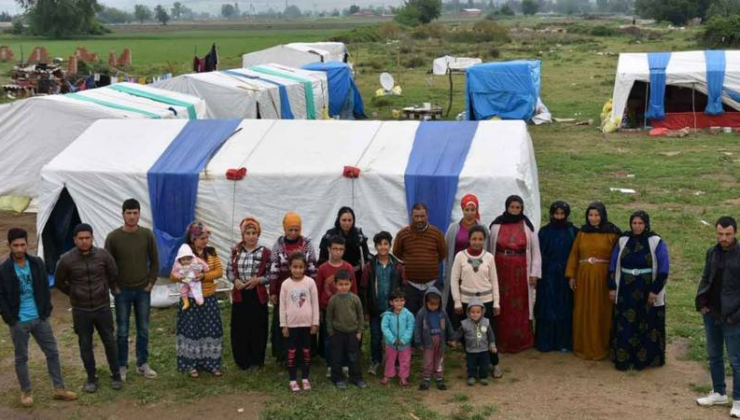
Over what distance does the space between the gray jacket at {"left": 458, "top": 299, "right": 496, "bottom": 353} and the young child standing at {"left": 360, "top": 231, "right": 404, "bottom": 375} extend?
0.62 m

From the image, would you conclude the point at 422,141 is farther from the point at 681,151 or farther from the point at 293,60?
the point at 293,60

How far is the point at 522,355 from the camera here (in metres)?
7.13

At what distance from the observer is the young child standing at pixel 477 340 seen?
21.1 ft

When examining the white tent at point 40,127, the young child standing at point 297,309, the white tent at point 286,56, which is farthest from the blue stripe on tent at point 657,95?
the young child standing at point 297,309

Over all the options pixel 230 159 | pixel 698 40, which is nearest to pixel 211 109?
pixel 230 159

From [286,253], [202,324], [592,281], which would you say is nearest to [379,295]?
[286,253]

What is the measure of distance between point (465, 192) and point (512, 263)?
129 centimetres

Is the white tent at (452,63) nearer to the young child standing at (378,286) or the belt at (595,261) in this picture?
the belt at (595,261)

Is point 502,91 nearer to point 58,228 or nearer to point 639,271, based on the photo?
point 58,228

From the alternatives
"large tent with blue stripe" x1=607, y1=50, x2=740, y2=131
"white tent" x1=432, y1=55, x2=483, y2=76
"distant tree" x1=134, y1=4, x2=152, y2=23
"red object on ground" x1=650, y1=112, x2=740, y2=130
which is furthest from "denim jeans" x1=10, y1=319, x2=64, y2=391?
"distant tree" x1=134, y1=4, x2=152, y2=23

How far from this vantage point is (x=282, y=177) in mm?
8609

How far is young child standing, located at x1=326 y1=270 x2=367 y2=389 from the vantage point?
634 centimetres

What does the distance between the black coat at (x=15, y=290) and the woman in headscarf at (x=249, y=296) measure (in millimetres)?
1393

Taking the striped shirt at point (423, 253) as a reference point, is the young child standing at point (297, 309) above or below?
below
